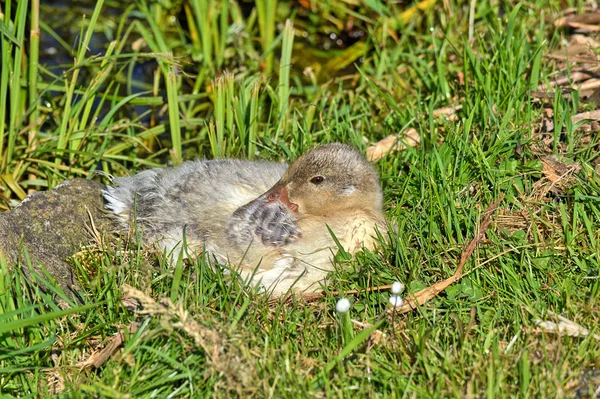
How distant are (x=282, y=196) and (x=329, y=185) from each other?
26 cm

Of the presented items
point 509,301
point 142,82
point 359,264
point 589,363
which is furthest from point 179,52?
point 589,363

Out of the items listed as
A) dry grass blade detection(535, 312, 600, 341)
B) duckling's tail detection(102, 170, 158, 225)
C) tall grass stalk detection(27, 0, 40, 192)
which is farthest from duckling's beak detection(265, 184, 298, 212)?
tall grass stalk detection(27, 0, 40, 192)

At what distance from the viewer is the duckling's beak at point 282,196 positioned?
4.77 metres

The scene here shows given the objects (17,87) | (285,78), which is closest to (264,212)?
(285,78)

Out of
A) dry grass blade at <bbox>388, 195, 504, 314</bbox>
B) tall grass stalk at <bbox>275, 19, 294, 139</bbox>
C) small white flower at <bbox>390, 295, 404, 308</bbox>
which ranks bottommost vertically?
dry grass blade at <bbox>388, 195, 504, 314</bbox>

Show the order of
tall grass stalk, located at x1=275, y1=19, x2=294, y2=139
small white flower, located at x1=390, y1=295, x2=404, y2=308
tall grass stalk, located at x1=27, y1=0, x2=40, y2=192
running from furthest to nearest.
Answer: tall grass stalk, located at x1=275, y1=19, x2=294, y2=139, tall grass stalk, located at x1=27, y1=0, x2=40, y2=192, small white flower, located at x1=390, y1=295, x2=404, y2=308

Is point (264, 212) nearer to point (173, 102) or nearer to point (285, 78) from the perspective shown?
point (173, 102)

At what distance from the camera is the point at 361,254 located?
4.51m

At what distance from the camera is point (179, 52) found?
288 inches

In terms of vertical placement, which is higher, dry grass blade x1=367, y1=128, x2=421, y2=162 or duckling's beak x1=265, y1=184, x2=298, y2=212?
duckling's beak x1=265, y1=184, x2=298, y2=212

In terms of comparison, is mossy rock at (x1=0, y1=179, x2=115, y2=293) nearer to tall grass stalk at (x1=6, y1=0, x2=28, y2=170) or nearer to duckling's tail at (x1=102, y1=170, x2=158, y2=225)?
duckling's tail at (x1=102, y1=170, x2=158, y2=225)

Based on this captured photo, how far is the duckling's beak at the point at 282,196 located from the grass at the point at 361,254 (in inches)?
19.8

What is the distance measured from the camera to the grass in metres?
3.63

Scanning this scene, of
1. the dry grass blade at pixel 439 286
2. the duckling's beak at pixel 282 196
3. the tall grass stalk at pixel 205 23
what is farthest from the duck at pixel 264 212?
the tall grass stalk at pixel 205 23
